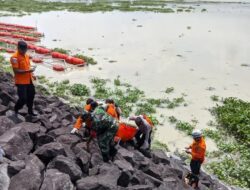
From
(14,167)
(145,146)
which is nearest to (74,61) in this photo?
(145,146)

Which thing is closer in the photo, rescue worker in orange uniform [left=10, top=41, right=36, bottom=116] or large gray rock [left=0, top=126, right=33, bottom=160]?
large gray rock [left=0, top=126, right=33, bottom=160]

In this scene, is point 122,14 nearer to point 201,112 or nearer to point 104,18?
point 104,18

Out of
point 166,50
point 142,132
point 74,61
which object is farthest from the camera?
point 166,50

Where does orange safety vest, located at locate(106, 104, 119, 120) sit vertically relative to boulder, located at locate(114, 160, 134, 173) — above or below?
above

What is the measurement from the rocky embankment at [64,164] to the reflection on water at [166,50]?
3.73 metres

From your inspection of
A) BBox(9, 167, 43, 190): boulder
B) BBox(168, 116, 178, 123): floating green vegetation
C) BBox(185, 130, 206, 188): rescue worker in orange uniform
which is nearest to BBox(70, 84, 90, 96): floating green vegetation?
BBox(168, 116, 178, 123): floating green vegetation

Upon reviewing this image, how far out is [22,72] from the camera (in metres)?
9.13

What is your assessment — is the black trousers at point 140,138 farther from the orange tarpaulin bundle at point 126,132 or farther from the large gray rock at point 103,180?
the large gray rock at point 103,180

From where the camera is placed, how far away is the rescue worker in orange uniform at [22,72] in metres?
8.94

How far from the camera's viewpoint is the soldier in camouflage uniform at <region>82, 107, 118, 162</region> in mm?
8164

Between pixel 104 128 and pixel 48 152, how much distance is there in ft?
4.59

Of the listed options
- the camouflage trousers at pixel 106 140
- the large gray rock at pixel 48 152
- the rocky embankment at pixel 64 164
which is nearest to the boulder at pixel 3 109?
the rocky embankment at pixel 64 164

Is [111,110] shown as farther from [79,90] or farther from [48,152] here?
[79,90]

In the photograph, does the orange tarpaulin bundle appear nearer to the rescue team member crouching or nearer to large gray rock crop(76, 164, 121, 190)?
the rescue team member crouching
